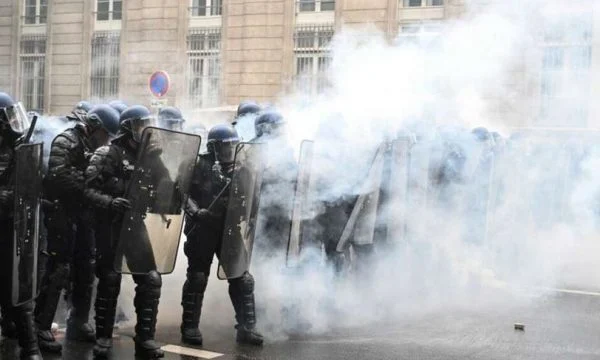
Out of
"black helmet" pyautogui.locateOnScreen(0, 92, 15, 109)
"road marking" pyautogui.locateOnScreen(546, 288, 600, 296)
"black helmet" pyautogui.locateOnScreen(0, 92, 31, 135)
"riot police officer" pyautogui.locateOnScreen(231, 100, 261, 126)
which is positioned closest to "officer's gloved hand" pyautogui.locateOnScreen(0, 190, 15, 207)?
"black helmet" pyautogui.locateOnScreen(0, 92, 31, 135)

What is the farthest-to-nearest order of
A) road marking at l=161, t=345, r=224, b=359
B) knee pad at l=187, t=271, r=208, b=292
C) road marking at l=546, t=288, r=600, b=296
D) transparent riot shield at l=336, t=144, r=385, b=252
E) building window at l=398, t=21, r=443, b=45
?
building window at l=398, t=21, r=443, b=45
road marking at l=546, t=288, r=600, b=296
transparent riot shield at l=336, t=144, r=385, b=252
knee pad at l=187, t=271, r=208, b=292
road marking at l=161, t=345, r=224, b=359

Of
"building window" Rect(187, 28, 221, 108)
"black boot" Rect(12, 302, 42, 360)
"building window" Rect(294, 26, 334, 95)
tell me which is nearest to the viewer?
"black boot" Rect(12, 302, 42, 360)

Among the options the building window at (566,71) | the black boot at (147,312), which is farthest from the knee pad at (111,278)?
the building window at (566,71)

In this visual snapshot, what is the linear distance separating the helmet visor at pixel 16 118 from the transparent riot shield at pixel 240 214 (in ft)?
4.81

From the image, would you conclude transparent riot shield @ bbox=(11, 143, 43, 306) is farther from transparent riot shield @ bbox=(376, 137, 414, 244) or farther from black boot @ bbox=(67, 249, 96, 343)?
transparent riot shield @ bbox=(376, 137, 414, 244)

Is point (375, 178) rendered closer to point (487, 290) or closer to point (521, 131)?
point (487, 290)

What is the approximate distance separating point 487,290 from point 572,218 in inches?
124

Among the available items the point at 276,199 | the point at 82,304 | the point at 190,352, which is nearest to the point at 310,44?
the point at 276,199

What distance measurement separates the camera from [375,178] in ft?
24.6

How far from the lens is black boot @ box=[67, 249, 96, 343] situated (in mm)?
5828

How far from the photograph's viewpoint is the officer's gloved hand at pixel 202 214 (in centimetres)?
578

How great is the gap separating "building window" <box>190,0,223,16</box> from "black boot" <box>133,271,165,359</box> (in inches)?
548

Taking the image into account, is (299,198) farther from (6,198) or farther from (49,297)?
(6,198)

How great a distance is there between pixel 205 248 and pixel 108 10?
41.9 feet
